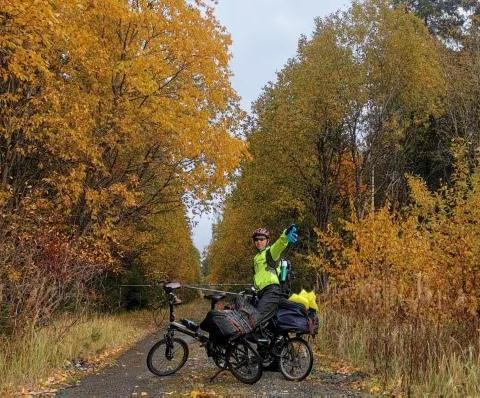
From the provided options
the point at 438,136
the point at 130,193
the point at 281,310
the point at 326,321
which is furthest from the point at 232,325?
the point at 438,136

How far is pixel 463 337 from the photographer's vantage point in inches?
288

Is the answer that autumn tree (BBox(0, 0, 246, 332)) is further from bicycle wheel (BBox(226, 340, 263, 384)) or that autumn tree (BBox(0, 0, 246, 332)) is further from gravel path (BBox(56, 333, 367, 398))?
bicycle wheel (BBox(226, 340, 263, 384))

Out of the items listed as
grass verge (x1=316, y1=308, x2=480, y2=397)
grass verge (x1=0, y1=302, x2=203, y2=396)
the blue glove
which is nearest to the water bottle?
the blue glove

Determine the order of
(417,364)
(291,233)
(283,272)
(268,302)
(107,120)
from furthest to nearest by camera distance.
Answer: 1. (107,120)
2. (283,272)
3. (268,302)
4. (291,233)
5. (417,364)

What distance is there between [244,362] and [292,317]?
3.21 feet

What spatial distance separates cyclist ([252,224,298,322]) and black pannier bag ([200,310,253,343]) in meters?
0.31

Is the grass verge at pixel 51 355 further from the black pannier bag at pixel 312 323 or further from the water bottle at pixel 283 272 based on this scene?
the black pannier bag at pixel 312 323

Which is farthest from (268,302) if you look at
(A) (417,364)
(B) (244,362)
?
(A) (417,364)

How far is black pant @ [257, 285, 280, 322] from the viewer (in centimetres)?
784

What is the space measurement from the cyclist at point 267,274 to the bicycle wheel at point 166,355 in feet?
4.31

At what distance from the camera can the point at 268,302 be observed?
7891 mm

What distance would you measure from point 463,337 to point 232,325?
316 cm

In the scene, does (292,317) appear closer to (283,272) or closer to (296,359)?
(296,359)

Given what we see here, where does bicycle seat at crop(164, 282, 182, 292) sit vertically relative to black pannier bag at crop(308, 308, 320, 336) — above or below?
above
